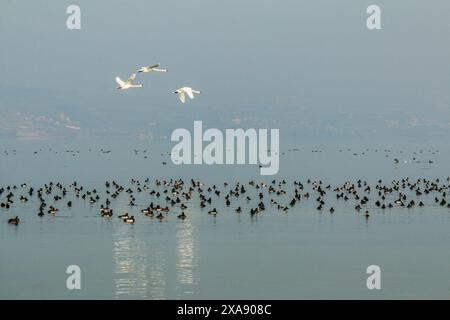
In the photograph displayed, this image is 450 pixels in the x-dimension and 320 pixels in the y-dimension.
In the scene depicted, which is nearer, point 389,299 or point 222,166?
point 389,299

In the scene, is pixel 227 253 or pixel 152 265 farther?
pixel 227 253

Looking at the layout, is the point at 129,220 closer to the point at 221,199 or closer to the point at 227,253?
the point at 227,253

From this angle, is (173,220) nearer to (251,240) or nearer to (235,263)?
(251,240)

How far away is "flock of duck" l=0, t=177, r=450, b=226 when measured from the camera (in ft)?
237

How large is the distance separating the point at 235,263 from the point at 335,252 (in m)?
6.13

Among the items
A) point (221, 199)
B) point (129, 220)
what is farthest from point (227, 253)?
point (221, 199)

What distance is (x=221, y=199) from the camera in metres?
83.1

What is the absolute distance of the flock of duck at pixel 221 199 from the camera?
237 ft

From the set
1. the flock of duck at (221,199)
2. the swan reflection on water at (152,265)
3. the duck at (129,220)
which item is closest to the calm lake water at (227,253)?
the swan reflection on water at (152,265)

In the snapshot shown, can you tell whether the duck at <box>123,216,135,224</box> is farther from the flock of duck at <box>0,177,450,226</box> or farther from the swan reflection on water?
the swan reflection on water

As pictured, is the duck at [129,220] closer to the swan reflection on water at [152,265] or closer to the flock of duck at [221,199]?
the flock of duck at [221,199]

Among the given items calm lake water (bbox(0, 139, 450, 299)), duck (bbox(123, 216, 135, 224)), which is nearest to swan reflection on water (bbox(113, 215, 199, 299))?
calm lake water (bbox(0, 139, 450, 299))
